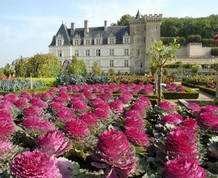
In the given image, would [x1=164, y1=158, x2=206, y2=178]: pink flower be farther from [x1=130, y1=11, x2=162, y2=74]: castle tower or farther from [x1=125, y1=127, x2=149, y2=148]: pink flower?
[x1=130, y1=11, x2=162, y2=74]: castle tower

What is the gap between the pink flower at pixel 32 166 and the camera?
1523mm

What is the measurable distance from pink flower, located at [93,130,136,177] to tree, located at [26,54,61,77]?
35.7 meters

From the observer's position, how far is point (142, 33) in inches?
2506

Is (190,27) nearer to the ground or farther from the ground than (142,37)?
farther from the ground

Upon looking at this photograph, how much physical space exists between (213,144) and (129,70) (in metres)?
61.8

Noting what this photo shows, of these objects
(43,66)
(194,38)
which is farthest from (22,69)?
(194,38)

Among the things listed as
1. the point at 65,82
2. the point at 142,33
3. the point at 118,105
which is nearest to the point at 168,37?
the point at 142,33

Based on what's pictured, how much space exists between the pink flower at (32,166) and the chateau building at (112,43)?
61.5 metres

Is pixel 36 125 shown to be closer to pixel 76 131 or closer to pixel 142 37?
pixel 76 131

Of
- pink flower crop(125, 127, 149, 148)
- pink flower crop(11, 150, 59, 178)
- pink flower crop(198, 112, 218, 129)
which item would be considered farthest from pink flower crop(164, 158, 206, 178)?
pink flower crop(198, 112, 218, 129)

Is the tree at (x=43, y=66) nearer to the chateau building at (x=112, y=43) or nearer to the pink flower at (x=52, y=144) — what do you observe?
the chateau building at (x=112, y=43)

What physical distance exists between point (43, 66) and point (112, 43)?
30.4 m

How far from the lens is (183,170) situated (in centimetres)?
154

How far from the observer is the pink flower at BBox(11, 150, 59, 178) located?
1523 millimetres
